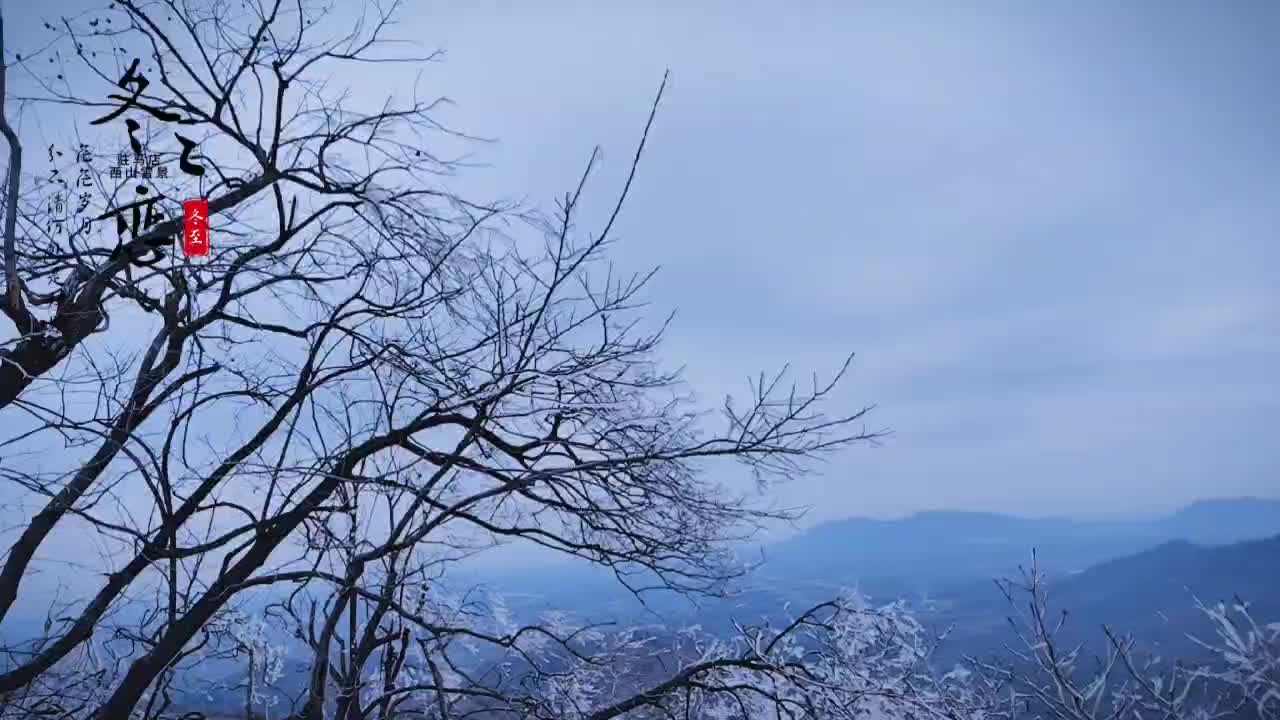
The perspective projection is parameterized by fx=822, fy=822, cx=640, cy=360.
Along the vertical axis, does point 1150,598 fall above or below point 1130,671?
above

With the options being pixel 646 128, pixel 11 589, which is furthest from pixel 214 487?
pixel 646 128

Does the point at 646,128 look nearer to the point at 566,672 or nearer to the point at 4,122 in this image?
the point at 566,672

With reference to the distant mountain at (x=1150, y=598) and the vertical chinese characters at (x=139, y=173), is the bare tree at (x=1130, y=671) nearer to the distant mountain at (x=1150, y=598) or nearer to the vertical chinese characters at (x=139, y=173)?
the distant mountain at (x=1150, y=598)

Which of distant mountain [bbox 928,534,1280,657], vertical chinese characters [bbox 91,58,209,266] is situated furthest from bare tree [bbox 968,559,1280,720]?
vertical chinese characters [bbox 91,58,209,266]

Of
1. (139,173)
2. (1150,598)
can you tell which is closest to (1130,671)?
(1150,598)

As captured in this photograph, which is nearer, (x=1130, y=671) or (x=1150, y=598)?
(x=1130, y=671)

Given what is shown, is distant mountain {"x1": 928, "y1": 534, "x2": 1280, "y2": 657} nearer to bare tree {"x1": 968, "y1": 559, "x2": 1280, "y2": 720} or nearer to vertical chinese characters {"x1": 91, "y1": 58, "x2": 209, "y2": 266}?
bare tree {"x1": 968, "y1": 559, "x2": 1280, "y2": 720}

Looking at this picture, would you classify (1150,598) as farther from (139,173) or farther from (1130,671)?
(139,173)

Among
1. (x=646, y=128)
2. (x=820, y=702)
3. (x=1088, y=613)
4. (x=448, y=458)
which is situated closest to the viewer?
(x=646, y=128)

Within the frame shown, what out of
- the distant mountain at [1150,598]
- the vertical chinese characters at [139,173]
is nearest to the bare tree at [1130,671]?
the distant mountain at [1150,598]

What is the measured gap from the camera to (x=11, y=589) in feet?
13.8

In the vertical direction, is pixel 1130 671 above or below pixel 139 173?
below

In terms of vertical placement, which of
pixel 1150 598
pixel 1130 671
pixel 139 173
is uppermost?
pixel 139 173

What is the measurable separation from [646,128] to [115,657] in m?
4.06
